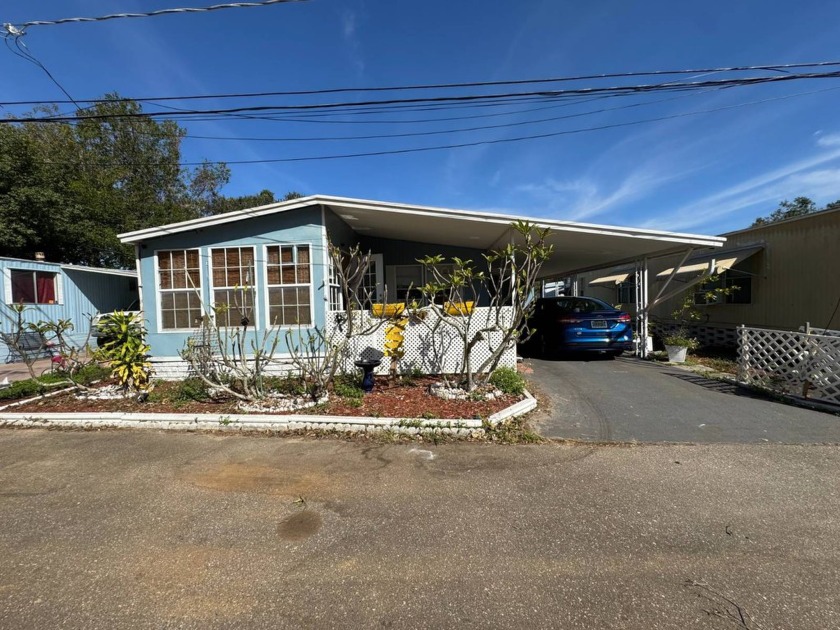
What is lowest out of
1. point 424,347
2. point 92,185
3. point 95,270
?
point 424,347

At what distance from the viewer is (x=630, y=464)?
4.02m

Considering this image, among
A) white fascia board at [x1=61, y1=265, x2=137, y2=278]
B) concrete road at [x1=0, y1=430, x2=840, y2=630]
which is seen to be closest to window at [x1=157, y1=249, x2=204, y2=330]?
concrete road at [x1=0, y1=430, x2=840, y2=630]

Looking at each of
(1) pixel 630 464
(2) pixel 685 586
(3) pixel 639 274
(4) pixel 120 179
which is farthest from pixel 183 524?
(4) pixel 120 179

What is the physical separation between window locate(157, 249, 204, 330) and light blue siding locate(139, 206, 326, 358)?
104 millimetres

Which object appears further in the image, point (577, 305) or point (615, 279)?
point (615, 279)

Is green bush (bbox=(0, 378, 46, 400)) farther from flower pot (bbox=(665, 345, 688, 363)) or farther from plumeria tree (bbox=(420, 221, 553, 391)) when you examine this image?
flower pot (bbox=(665, 345, 688, 363))

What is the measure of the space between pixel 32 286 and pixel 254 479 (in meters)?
12.0

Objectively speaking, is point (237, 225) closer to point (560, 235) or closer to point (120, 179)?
point (560, 235)

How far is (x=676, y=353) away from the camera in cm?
939

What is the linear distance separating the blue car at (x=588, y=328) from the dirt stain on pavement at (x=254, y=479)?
23.8 feet

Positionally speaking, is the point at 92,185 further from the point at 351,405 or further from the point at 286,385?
the point at 351,405

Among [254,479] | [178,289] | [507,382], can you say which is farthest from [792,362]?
[178,289]

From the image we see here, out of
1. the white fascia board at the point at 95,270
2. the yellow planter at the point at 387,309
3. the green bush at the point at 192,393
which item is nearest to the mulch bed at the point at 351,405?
the green bush at the point at 192,393

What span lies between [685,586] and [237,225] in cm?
815
